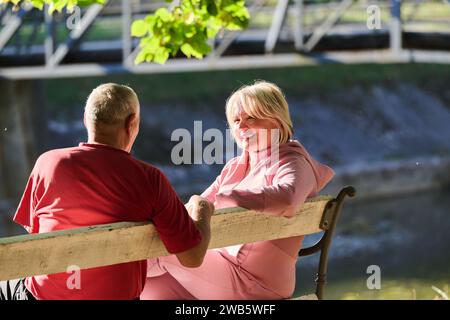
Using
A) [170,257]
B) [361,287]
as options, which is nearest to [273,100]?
[170,257]

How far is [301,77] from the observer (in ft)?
113

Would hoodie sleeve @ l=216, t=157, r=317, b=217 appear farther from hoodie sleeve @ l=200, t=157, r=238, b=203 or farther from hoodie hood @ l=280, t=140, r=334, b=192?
hoodie sleeve @ l=200, t=157, r=238, b=203

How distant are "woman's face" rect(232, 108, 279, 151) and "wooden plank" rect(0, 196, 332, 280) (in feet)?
1.13

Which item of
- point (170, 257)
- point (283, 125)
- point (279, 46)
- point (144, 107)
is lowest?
point (170, 257)

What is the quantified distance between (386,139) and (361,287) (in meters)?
12.0

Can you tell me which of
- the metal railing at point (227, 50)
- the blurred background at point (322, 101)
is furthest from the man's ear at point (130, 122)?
the metal railing at point (227, 50)

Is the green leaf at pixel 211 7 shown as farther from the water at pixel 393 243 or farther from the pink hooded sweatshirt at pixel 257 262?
the water at pixel 393 243

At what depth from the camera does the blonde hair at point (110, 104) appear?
12.9 ft

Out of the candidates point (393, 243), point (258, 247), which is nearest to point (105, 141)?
point (258, 247)

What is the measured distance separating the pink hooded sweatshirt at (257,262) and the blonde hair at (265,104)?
0.28 ft

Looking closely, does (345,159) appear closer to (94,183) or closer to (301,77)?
(301,77)

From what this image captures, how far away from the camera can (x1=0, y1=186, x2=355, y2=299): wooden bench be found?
145 inches
